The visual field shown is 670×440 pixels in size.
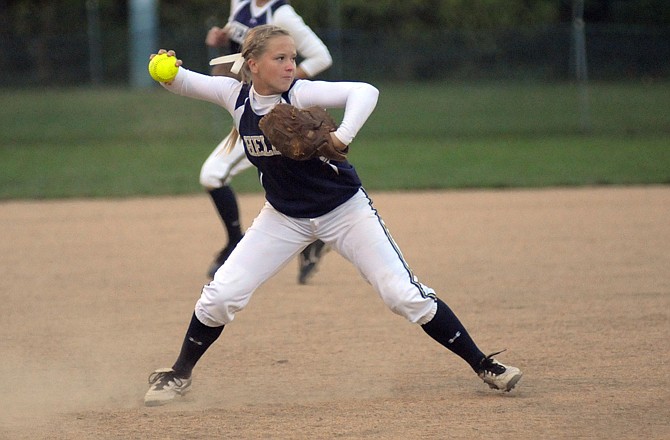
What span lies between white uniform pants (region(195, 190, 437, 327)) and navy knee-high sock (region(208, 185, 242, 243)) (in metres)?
2.46

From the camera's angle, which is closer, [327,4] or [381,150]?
[381,150]

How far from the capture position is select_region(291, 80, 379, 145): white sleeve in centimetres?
406

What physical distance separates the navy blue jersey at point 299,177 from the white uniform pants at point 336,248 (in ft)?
0.17

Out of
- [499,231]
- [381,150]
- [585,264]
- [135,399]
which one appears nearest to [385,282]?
[135,399]

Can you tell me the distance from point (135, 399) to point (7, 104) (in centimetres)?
1636

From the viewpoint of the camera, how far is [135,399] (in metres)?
4.48

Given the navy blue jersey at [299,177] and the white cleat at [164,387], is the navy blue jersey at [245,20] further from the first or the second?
the white cleat at [164,387]

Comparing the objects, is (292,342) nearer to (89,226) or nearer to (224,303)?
(224,303)

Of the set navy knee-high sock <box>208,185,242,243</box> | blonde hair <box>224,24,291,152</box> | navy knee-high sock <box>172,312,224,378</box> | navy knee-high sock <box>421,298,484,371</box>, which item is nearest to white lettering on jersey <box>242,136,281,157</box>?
blonde hair <box>224,24,291,152</box>

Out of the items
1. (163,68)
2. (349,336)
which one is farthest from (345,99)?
(349,336)

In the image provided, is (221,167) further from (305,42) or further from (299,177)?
(299,177)

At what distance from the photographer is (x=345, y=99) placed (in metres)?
4.20

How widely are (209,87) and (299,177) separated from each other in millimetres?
569

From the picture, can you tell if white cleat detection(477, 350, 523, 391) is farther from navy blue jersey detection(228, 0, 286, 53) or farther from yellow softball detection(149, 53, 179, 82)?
navy blue jersey detection(228, 0, 286, 53)
